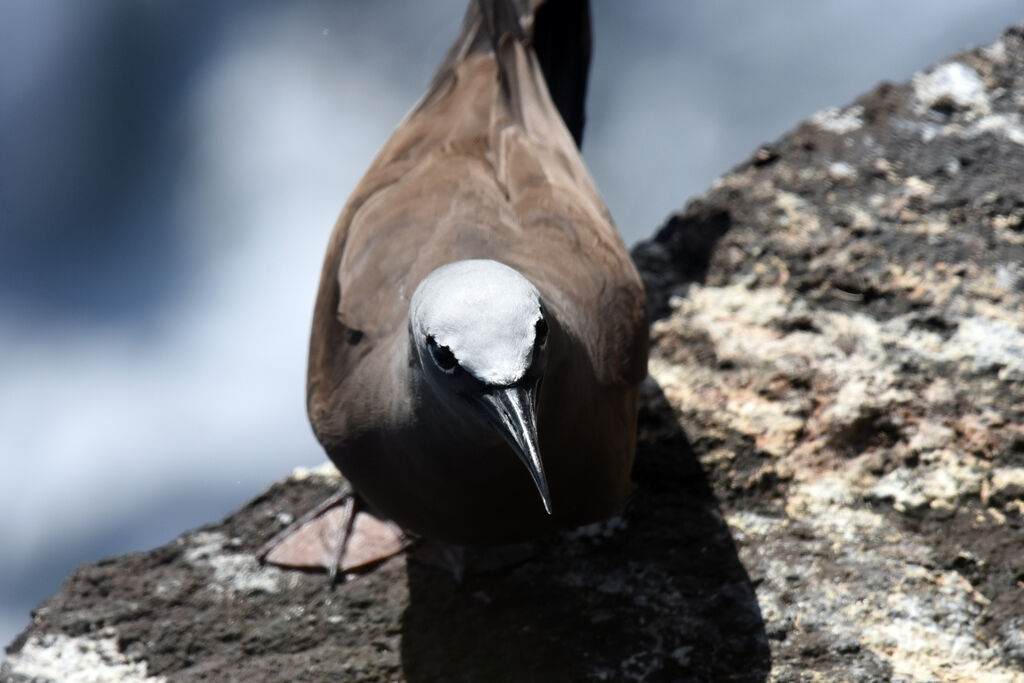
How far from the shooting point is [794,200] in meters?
3.82

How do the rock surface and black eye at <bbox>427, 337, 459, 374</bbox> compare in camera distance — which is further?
the rock surface

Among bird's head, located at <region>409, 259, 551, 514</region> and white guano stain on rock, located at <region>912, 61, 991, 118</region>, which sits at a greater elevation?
white guano stain on rock, located at <region>912, 61, 991, 118</region>

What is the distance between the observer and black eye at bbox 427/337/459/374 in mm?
2201

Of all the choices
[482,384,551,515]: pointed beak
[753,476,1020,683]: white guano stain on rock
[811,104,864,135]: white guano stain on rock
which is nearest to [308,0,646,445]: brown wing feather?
[482,384,551,515]: pointed beak

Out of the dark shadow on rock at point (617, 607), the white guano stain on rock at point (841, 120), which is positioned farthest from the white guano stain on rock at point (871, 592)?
the white guano stain on rock at point (841, 120)

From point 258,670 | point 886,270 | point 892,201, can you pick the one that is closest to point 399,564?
point 258,670

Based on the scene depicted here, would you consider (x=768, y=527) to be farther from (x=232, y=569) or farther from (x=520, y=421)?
(x=232, y=569)

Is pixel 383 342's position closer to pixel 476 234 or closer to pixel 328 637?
pixel 476 234

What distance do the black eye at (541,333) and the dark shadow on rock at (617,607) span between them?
0.96 metres

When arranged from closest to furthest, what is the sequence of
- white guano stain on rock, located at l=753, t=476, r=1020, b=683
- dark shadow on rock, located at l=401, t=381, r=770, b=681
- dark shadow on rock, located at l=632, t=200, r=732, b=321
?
white guano stain on rock, located at l=753, t=476, r=1020, b=683 < dark shadow on rock, located at l=401, t=381, r=770, b=681 < dark shadow on rock, located at l=632, t=200, r=732, b=321

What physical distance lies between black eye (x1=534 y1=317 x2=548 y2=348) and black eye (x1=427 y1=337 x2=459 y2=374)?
0.55 ft

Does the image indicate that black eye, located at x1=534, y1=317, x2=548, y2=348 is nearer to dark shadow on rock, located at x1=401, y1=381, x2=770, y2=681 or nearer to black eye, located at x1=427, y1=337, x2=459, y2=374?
black eye, located at x1=427, y1=337, x2=459, y2=374

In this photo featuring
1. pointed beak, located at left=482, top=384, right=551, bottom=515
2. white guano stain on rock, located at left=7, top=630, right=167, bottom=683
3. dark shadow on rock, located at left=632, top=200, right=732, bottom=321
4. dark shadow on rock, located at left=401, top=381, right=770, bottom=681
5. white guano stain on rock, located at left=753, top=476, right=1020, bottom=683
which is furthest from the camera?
dark shadow on rock, located at left=632, top=200, right=732, bottom=321

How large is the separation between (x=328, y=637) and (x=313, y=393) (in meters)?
0.67
